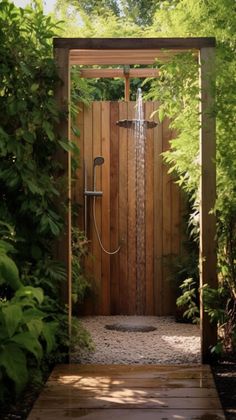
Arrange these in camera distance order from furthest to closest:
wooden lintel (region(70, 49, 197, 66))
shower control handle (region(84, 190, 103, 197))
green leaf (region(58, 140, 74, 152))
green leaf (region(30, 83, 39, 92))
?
1. shower control handle (region(84, 190, 103, 197))
2. wooden lintel (region(70, 49, 197, 66))
3. green leaf (region(58, 140, 74, 152))
4. green leaf (region(30, 83, 39, 92))

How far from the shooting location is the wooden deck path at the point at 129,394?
2752 mm

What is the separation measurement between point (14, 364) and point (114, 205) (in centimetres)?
332

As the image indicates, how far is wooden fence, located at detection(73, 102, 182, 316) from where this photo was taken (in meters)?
5.71

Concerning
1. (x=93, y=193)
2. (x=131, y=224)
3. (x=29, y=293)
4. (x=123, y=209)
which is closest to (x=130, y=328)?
(x=131, y=224)

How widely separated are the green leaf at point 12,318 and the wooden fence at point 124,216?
3204mm

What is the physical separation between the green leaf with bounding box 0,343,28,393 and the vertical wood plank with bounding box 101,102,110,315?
10.4 feet

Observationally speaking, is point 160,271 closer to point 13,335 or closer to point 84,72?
point 84,72

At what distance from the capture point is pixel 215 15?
3.82 metres

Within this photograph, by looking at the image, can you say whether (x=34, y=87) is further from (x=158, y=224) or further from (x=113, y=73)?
(x=158, y=224)

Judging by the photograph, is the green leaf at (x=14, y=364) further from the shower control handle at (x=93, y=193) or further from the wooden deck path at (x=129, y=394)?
the shower control handle at (x=93, y=193)

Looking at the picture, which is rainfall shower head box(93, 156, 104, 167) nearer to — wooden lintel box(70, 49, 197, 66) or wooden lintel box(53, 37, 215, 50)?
wooden lintel box(70, 49, 197, 66)

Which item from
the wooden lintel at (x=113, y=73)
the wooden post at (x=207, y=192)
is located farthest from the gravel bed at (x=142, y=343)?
the wooden lintel at (x=113, y=73)

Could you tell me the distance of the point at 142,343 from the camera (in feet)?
15.0

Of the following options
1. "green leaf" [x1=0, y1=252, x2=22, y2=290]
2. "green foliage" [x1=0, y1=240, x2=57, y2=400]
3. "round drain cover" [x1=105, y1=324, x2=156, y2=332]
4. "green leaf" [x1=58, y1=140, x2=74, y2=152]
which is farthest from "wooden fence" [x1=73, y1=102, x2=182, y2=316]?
"green leaf" [x1=0, y1=252, x2=22, y2=290]
